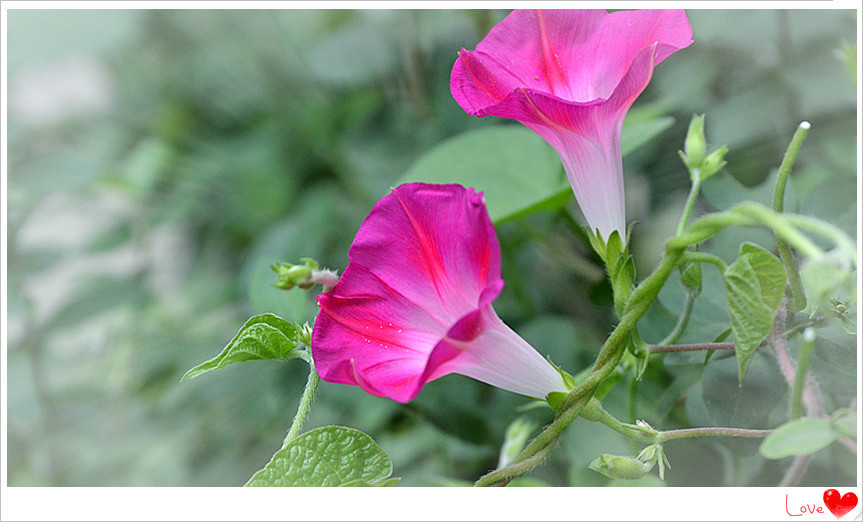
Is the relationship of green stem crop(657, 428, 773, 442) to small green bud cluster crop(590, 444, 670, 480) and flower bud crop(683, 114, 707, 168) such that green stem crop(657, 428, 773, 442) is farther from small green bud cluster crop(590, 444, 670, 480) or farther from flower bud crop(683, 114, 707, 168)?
flower bud crop(683, 114, 707, 168)

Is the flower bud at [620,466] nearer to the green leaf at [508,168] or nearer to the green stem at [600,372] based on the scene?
the green stem at [600,372]

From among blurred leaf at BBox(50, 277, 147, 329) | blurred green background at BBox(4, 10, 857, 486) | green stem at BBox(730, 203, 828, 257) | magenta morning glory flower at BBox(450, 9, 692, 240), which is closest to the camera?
green stem at BBox(730, 203, 828, 257)

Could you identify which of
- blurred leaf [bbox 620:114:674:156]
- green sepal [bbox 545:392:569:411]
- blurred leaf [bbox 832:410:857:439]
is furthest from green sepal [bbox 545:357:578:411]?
blurred leaf [bbox 620:114:674:156]

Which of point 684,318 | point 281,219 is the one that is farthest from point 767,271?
point 281,219

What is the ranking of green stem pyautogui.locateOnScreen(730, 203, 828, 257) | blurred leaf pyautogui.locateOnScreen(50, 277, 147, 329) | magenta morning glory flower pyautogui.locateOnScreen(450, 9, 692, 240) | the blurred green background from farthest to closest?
blurred leaf pyautogui.locateOnScreen(50, 277, 147, 329)
the blurred green background
magenta morning glory flower pyautogui.locateOnScreen(450, 9, 692, 240)
green stem pyautogui.locateOnScreen(730, 203, 828, 257)

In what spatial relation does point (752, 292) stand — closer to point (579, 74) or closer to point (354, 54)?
point (579, 74)

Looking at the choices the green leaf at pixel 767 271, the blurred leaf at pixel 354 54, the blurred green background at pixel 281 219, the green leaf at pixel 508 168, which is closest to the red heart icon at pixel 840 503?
the blurred green background at pixel 281 219
